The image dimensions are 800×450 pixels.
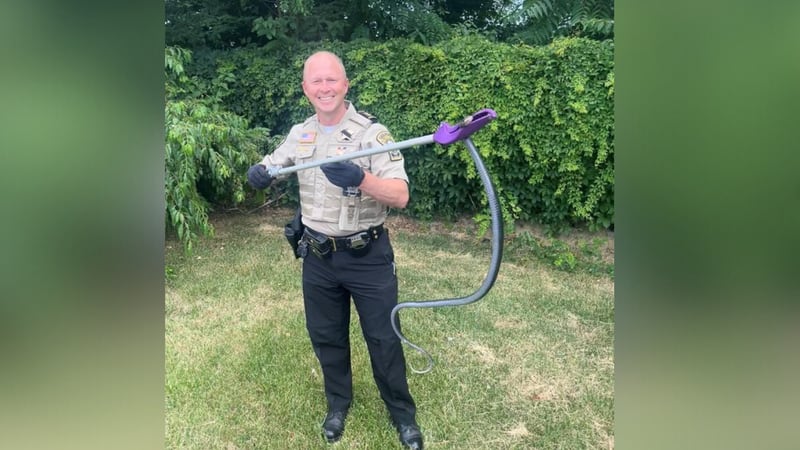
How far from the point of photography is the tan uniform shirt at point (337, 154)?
186cm

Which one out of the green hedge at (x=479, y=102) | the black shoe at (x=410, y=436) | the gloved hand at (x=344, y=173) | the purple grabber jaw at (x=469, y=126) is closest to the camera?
the purple grabber jaw at (x=469, y=126)

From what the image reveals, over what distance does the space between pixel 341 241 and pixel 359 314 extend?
1.07 feet

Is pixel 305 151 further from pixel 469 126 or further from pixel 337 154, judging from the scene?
pixel 469 126

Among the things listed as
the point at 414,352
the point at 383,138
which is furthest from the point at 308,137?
the point at 414,352

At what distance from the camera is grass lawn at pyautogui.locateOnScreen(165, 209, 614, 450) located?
2322mm

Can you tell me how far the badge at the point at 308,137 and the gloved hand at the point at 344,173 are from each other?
1.00 feet

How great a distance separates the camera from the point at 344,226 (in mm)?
1928

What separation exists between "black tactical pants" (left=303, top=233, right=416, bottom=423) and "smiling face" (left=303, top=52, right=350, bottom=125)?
51cm

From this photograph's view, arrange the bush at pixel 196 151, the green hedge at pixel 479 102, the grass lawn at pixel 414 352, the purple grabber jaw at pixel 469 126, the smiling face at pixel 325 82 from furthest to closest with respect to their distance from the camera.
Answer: the green hedge at pixel 479 102, the bush at pixel 196 151, the grass lawn at pixel 414 352, the smiling face at pixel 325 82, the purple grabber jaw at pixel 469 126

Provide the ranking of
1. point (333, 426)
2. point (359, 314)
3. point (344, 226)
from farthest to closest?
1. point (333, 426)
2. point (359, 314)
3. point (344, 226)

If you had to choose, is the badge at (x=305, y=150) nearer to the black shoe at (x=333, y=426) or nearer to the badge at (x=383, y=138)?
the badge at (x=383, y=138)

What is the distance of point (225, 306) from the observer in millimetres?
3402

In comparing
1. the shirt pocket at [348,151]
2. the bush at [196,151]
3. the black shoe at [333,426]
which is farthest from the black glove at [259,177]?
the black shoe at [333,426]

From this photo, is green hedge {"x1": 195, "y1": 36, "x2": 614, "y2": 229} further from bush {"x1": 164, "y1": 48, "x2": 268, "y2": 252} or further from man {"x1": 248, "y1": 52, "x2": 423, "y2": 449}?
man {"x1": 248, "y1": 52, "x2": 423, "y2": 449}
